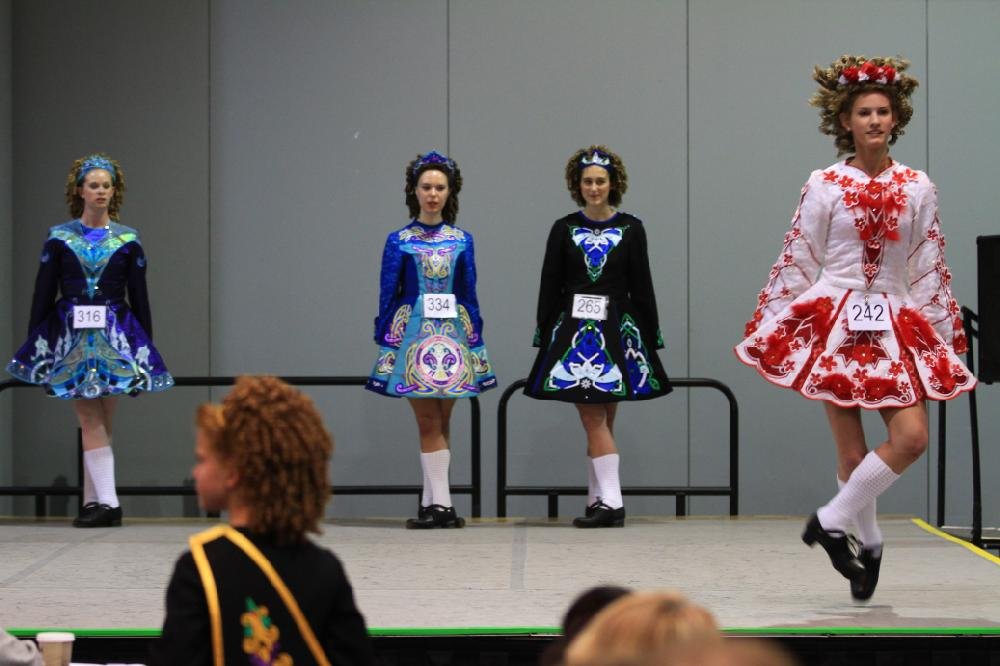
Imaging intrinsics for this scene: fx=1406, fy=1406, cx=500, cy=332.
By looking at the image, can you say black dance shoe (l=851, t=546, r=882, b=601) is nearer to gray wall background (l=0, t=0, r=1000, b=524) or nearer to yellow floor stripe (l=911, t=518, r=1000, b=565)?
yellow floor stripe (l=911, t=518, r=1000, b=565)

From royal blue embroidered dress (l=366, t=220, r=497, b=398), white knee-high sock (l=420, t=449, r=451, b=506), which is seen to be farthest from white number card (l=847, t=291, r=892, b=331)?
white knee-high sock (l=420, t=449, r=451, b=506)

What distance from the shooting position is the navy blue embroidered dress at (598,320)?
607cm

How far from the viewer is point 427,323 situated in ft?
19.9

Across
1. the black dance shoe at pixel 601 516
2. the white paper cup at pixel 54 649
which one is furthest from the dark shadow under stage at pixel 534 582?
the white paper cup at pixel 54 649

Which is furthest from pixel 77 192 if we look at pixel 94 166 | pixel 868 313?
pixel 868 313

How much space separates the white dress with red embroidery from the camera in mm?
4121

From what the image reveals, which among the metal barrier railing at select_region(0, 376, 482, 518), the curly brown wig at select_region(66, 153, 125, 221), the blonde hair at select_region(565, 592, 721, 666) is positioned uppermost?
→ the curly brown wig at select_region(66, 153, 125, 221)

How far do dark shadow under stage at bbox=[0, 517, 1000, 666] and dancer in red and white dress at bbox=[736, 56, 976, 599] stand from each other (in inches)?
14.6

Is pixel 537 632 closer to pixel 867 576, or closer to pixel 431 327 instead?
pixel 867 576

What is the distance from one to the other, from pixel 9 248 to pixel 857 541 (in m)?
5.23

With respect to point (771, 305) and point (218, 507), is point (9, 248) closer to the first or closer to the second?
point (771, 305)

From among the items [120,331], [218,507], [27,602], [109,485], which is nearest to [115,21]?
[120,331]

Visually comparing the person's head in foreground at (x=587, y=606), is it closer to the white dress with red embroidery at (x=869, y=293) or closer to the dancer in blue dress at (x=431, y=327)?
the white dress with red embroidery at (x=869, y=293)

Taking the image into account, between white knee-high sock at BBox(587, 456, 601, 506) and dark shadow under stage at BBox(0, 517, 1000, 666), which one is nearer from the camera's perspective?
dark shadow under stage at BBox(0, 517, 1000, 666)
